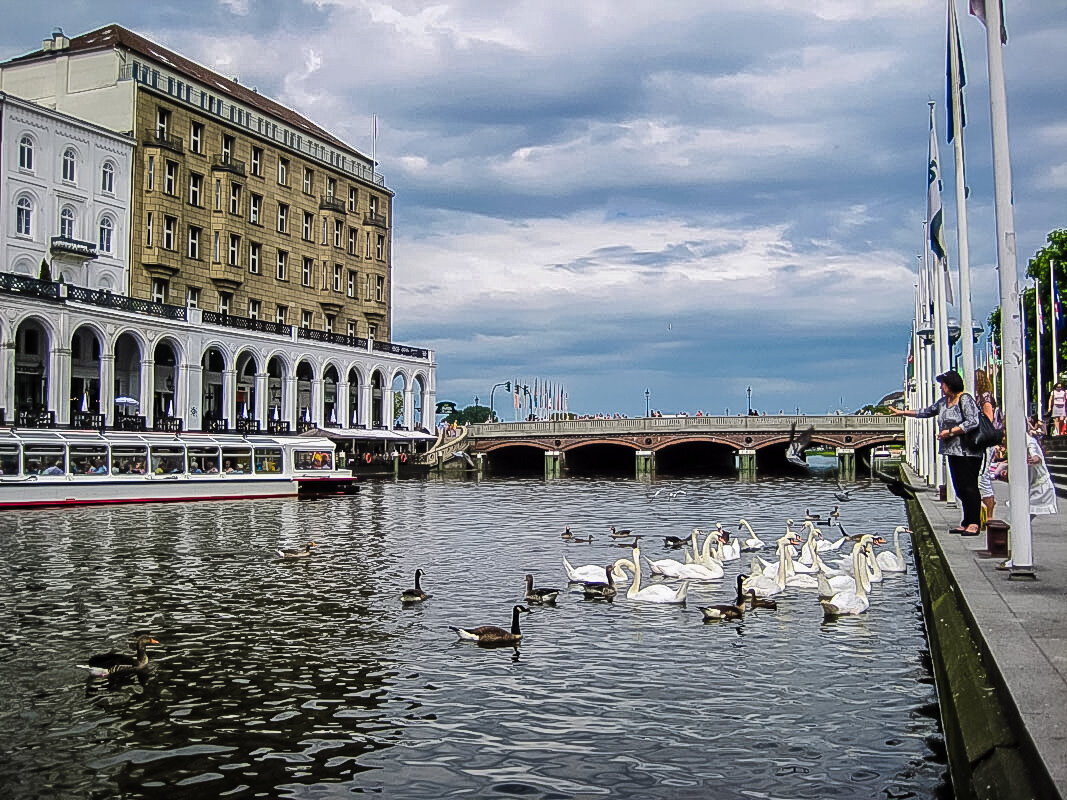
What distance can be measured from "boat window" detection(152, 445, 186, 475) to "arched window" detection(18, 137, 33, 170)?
19.4 m

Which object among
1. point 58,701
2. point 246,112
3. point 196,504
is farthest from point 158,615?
point 246,112

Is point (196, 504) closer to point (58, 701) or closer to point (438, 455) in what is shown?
point (58, 701)

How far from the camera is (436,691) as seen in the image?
1148 centimetres

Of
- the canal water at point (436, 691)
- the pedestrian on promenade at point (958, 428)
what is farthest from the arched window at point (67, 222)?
the pedestrian on promenade at point (958, 428)

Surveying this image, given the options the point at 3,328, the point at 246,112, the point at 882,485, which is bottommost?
the point at 882,485

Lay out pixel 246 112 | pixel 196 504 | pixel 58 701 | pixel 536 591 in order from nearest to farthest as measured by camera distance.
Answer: pixel 58 701 → pixel 536 591 → pixel 196 504 → pixel 246 112

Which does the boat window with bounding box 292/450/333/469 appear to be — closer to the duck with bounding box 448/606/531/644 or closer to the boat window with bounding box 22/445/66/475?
the boat window with bounding box 22/445/66/475

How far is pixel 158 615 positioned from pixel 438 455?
71.1 meters

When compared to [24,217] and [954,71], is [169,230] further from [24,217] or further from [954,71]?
[954,71]

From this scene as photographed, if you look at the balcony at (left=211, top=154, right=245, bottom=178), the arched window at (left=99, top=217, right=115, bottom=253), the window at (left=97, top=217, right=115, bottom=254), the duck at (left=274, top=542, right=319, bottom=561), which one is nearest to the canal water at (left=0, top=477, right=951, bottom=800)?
the duck at (left=274, top=542, right=319, bottom=561)

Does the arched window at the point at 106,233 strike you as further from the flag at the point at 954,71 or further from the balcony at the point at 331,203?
the flag at the point at 954,71

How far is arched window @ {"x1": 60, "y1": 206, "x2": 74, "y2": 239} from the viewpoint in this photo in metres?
58.7

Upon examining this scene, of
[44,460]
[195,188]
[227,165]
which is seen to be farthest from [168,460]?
[227,165]

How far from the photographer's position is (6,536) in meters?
29.2
